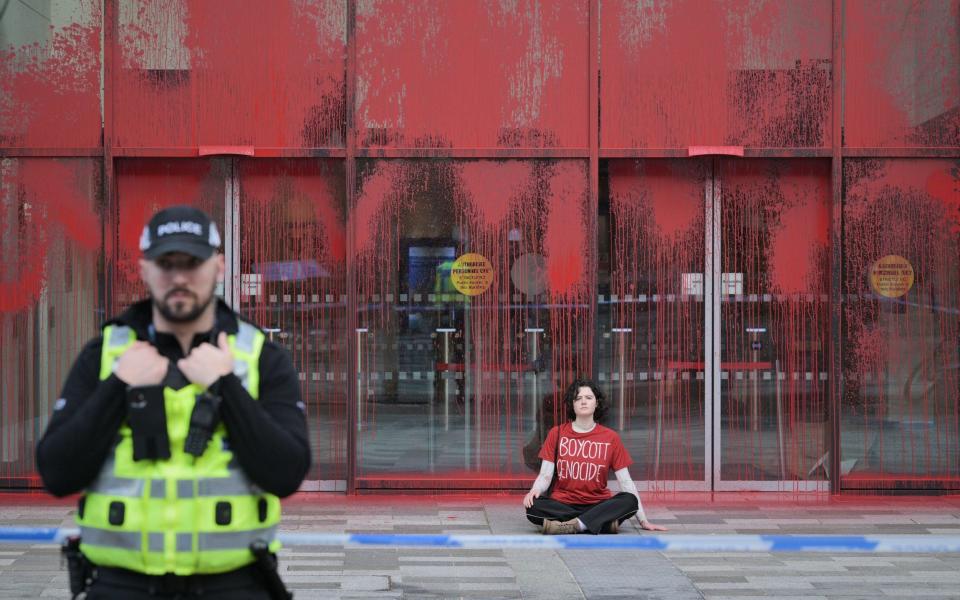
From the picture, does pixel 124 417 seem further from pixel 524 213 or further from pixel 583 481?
pixel 524 213

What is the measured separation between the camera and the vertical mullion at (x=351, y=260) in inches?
396

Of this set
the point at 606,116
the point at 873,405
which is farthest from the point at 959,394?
the point at 606,116

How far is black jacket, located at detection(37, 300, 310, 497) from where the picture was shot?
10.6 ft

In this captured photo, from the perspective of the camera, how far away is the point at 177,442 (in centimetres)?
332

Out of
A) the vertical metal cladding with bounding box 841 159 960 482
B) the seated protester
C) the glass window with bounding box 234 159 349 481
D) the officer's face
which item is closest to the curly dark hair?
the seated protester

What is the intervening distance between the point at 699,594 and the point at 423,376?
3.71 meters

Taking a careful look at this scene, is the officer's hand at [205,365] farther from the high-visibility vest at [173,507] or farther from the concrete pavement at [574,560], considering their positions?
the concrete pavement at [574,560]

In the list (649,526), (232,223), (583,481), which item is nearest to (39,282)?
(232,223)

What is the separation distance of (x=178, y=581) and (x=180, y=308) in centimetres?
68

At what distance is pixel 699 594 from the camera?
7.02 metres

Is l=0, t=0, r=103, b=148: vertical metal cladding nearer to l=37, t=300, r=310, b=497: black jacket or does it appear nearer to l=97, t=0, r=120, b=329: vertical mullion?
l=97, t=0, r=120, b=329: vertical mullion

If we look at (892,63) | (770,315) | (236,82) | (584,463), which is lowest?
(584,463)

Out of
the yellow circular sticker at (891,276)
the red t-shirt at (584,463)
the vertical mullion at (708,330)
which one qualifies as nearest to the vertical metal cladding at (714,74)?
the vertical mullion at (708,330)

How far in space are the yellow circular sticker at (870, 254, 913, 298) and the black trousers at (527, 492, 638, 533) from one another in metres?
3.03
